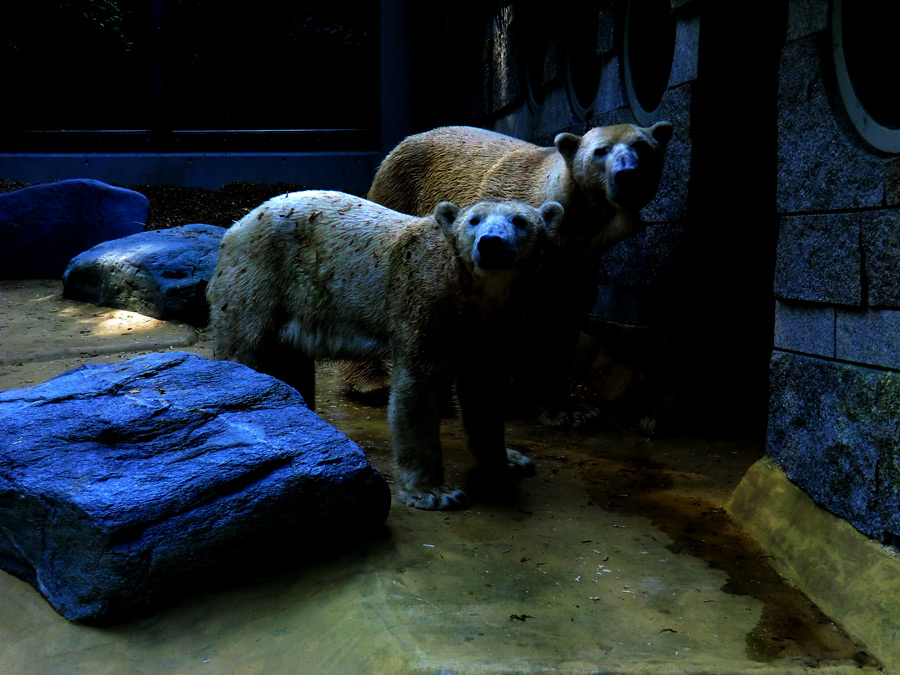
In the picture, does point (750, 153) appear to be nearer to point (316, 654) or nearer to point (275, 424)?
point (275, 424)

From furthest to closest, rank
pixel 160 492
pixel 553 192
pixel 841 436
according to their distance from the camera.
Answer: pixel 553 192 < pixel 841 436 < pixel 160 492

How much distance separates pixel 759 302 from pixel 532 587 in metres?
2.83

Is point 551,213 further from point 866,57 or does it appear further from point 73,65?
point 73,65

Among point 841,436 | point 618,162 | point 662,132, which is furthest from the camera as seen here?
point 662,132

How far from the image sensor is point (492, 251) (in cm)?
309

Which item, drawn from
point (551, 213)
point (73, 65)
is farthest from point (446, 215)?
point (73, 65)

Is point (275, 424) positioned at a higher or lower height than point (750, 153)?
lower

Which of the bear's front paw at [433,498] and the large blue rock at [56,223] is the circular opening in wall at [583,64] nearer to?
the bear's front paw at [433,498]

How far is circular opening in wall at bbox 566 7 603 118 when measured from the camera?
596cm

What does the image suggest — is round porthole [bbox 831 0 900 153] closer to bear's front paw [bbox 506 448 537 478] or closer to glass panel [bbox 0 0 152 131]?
bear's front paw [bbox 506 448 537 478]

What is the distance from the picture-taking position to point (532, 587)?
268 cm

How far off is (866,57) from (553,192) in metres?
1.74

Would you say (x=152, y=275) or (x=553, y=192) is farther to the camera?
(x=152, y=275)

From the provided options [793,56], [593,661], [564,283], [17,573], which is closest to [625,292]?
[564,283]
